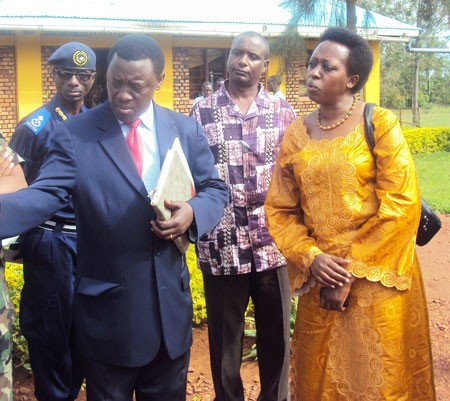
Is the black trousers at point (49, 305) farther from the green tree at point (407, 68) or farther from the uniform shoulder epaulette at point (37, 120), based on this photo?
the green tree at point (407, 68)

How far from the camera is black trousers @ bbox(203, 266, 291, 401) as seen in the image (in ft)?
11.7

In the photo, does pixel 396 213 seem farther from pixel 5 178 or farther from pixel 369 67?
pixel 5 178

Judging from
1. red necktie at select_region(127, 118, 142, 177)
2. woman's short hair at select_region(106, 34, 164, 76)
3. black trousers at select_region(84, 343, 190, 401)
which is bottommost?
black trousers at select_region(84, 343, 190, 401)

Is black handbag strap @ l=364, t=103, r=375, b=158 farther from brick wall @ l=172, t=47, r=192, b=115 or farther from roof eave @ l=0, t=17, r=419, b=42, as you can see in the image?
brick wall @ l=172, t=47, r=192, b=115

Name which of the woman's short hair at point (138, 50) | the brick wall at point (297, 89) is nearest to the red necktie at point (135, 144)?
the woman's short hair at point (138, 50)

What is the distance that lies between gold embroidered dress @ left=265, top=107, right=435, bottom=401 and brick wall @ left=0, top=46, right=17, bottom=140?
11.8 m

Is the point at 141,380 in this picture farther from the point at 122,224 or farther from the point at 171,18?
the point at 171,18

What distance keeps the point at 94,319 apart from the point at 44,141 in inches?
53.4

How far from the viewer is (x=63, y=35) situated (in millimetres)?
13555

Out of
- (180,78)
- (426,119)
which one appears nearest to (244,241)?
(180,78)

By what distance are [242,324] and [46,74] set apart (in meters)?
11.5

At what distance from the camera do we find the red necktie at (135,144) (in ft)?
8.36

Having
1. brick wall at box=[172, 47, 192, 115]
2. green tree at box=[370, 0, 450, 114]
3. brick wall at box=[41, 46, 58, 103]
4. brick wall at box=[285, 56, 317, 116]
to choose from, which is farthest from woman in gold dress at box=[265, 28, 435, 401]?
green tree at box=[370, 0, 450, 114]

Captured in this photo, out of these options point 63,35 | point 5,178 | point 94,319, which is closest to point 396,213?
point 94,319
